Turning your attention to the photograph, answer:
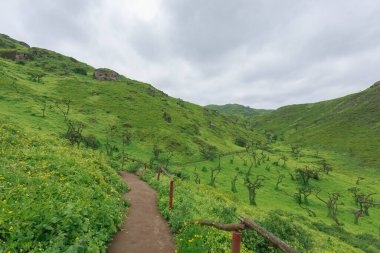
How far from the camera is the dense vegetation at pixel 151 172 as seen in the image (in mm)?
10945

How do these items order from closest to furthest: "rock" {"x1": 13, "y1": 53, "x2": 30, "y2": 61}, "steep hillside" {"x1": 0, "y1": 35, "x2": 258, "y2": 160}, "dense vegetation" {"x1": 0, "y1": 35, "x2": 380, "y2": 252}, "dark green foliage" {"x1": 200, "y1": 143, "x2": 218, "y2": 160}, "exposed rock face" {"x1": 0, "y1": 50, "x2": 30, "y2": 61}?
"dense vegetation" {"x1": 0, "y1": 35, "x2": 380, "y2": 252}
"steep hillside" {"x1": 0, "y1": 35, "x2": 258, "y2": 160}
"dark green foliage" {"x1": 200, "y1": 143, "x2": 218, "y2": 160}
"exposed rock face" {"x1": 0, "y1": 50, "x2": 30, "y2": 61}
"rock" {"x1": 13, "y1": 53, "x2": 30, "y2": 61}

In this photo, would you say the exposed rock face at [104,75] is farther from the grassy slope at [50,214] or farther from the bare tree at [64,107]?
the grassy slope at [50,214]

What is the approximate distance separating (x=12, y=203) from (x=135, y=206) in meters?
9.42

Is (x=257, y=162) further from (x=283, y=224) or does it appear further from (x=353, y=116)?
(x=353, y=116)

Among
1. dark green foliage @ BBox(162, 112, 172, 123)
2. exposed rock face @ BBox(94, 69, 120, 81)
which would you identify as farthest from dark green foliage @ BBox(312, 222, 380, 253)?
exposed rock face @ BBox(94, 69, 120, 81)

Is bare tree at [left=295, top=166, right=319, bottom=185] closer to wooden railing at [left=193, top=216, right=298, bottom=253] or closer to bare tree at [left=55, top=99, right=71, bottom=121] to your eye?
bare tree at [left=55, top=99, right=71, bottom=121]

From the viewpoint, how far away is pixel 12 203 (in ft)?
32.1

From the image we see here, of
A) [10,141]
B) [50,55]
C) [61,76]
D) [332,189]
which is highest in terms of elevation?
[50,55]

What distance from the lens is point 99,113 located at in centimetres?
9562

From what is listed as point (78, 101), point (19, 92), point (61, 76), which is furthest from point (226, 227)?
point (61, 76)

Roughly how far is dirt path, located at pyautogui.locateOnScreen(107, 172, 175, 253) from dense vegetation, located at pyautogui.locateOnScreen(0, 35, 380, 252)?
562 mm

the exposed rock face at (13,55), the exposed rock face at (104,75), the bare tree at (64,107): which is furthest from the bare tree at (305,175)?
the exposed rock face at (13,55)

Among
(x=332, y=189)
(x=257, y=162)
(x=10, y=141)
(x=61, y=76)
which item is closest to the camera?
(x=10, y=141)

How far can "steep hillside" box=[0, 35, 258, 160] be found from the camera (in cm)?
7194
